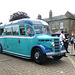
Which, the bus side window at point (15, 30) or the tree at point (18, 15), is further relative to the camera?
the tree at point (18, 15)

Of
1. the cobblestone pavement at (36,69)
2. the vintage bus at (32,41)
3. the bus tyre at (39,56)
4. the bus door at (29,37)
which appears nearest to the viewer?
the cobblestone pavement at (36,69)

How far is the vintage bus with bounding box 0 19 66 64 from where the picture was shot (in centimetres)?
612

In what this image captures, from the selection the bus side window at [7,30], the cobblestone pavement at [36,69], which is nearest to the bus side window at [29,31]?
the cobblestone pavement at [36,69]

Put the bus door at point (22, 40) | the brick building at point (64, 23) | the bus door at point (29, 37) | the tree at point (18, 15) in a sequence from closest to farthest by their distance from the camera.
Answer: the bus door at point (29, 37)
the bus door at point (22, 40)
the tree at point (18, 15)
the brick building at point (64, 23)

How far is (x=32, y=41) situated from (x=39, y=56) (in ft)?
3.47

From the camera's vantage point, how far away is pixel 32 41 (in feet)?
21.8

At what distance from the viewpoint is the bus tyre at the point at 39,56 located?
591 cm

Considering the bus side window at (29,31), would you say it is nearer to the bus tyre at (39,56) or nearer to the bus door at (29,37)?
the bus door at (29,37)

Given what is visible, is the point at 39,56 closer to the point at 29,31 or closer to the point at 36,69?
the point at 36,69

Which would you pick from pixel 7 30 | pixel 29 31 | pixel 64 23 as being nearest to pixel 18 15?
pixel 64 23

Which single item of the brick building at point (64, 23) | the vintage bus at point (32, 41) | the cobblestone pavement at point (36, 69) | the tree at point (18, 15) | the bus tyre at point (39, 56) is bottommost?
the cobblestone pavement at point (36, 69)

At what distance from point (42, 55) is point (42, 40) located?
2.89 feet

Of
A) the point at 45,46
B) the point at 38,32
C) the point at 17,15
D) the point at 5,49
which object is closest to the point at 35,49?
the point at 45,46

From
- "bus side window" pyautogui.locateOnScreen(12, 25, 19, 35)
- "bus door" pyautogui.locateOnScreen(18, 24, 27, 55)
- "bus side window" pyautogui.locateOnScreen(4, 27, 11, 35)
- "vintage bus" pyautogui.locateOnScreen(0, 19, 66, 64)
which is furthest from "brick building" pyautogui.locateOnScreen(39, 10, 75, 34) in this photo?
"bus door" pyautogui.locateOnScreen(18, 24, 27, 55)
